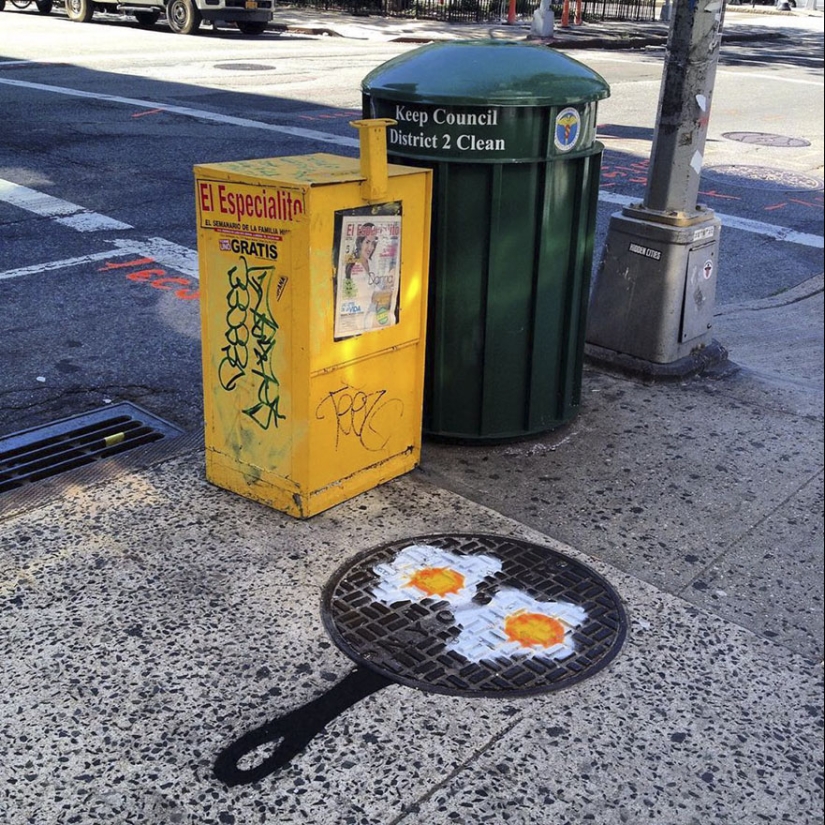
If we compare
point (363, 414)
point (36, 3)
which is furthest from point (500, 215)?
point (36, 3)

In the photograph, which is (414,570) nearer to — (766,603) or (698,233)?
(766,603)

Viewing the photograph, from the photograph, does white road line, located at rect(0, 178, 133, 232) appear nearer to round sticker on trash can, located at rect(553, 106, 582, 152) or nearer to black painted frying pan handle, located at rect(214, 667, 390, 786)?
round sticker on trash can, located at rect(553, 106, 582, 152)

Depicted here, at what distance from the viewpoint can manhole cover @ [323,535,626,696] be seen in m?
3.01

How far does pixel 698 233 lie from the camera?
16.8ft

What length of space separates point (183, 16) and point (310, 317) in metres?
21.9

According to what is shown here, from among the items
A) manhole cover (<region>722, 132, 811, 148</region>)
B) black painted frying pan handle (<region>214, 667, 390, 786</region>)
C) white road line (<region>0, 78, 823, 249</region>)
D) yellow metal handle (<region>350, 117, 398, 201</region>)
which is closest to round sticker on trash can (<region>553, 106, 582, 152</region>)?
yellow metal handle (<region>350, 117, 398, 201</region>)

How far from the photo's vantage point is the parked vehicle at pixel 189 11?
22656 mm

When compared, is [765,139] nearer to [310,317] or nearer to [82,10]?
[310,317]

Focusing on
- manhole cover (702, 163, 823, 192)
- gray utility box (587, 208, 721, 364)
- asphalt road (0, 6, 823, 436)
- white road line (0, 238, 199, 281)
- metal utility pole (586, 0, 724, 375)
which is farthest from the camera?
manhole cover (702, 163, 823, 192)

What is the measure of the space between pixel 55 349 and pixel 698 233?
11.2ft

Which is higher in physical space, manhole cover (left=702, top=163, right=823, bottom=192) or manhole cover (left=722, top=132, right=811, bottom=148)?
manhole cover (left=722, top=132, right=811, bottom=148)

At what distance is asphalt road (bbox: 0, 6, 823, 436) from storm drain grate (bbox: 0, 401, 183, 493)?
4.6 inches

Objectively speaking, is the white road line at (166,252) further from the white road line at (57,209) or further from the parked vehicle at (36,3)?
the parked vehicle at (36,3)

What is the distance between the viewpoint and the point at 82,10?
2453cm
